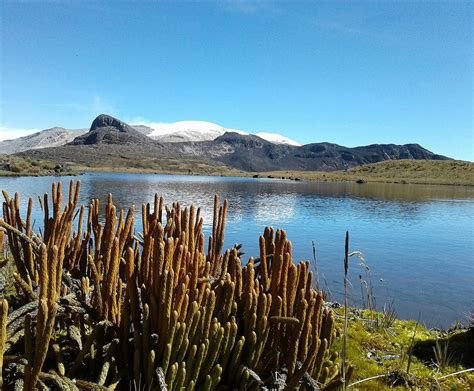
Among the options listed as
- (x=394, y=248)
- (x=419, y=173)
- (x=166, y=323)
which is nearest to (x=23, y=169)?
(x=394, y=248)

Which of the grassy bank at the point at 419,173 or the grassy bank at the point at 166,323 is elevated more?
the grassy bank at the point at 419,173

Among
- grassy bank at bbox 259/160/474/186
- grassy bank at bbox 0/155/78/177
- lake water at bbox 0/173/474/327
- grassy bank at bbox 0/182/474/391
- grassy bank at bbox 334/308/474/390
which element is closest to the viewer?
grassy bank at bbox 0/182/474/391

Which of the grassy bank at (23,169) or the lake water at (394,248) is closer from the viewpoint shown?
the lake water at (394,248)

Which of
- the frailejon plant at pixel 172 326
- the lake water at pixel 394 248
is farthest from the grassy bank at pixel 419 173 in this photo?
the frailejon plant at pixel 172 326

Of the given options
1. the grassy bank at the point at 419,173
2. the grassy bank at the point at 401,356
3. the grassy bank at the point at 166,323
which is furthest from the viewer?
the grassy bank at the point at 419,173

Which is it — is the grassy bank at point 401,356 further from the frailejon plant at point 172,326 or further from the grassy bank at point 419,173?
the grassy bank at point 419,173

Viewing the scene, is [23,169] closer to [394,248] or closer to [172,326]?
[394,248]

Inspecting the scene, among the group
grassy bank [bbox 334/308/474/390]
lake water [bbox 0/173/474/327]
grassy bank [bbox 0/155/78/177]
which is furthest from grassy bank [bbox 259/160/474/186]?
grassy bank [bbox 334/308/474/390]

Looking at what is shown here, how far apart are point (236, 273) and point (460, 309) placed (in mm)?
15454

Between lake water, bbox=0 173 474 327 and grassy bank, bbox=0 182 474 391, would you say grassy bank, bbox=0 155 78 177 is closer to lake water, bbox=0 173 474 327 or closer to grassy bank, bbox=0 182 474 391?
lake water, bbox=0 173 474 327

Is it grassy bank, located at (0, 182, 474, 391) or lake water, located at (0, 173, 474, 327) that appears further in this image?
lake water, located at (0, 173, 474, 327)

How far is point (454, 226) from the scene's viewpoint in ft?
122

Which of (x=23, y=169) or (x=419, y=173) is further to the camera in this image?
(x=419, y=173)

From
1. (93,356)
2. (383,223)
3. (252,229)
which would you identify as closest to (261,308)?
(93,356)
